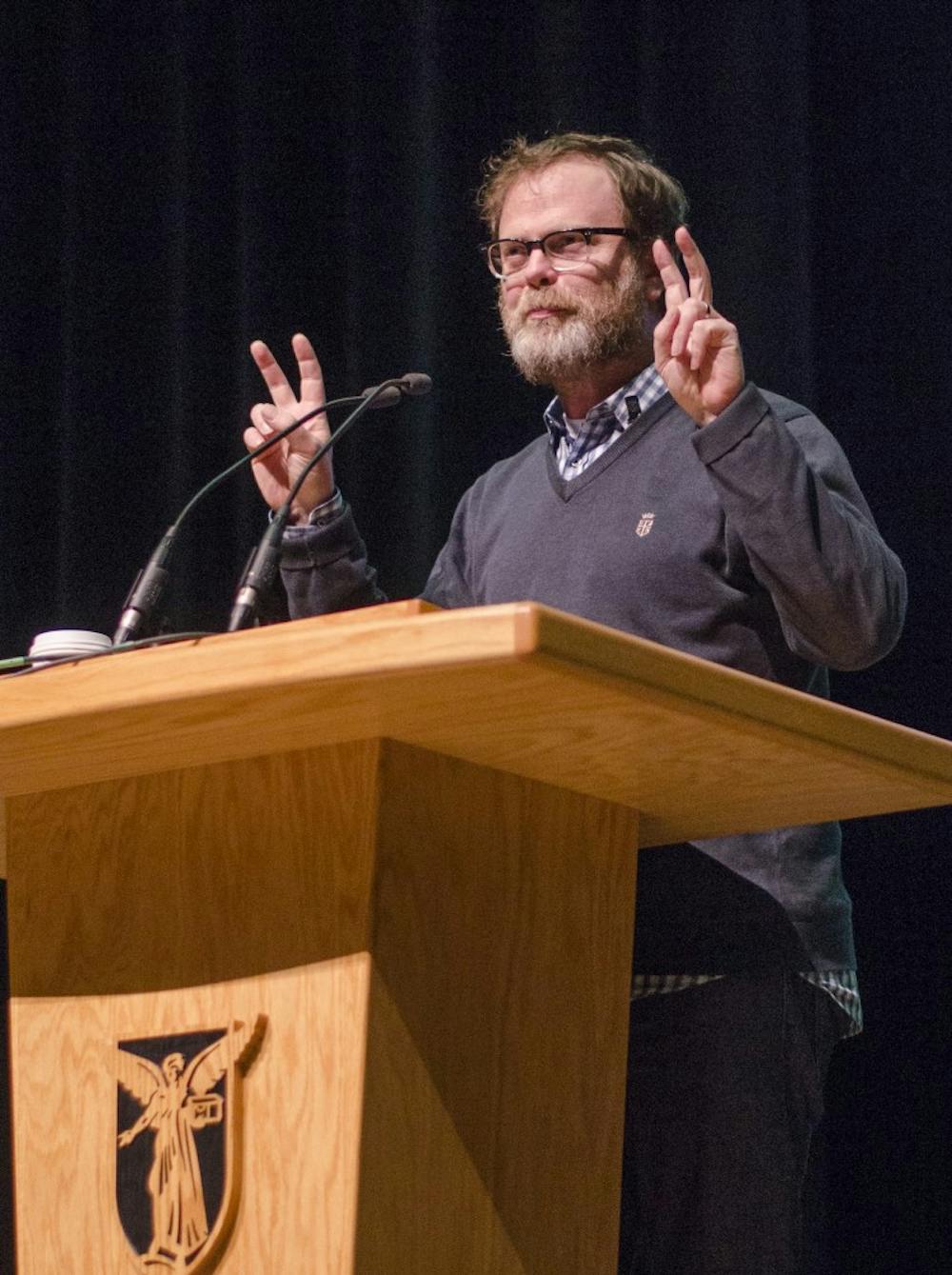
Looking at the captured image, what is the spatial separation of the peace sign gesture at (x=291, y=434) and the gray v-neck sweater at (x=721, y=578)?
2.2 inches

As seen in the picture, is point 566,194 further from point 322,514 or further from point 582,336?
point 322,514

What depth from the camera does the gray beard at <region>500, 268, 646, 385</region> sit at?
2059mm

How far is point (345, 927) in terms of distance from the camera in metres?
1.05

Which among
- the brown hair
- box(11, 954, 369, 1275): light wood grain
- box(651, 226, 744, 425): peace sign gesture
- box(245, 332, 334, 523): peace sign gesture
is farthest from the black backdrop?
box(11, 954, 369, 1275): light wood grain

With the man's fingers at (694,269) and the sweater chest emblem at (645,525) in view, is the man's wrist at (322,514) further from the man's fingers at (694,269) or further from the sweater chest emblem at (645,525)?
the man's fingers at (694,269)

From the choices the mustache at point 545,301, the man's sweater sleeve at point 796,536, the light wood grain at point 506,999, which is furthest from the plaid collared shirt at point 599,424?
the light wood grain at point 506,999

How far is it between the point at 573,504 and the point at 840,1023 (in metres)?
0.61

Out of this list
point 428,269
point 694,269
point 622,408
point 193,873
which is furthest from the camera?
point 428,269

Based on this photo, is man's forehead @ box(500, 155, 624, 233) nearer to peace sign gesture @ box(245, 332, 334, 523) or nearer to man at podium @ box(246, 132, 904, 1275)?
man at podium @ box(246, 132, 904, 1275)

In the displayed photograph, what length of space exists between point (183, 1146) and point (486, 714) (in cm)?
35

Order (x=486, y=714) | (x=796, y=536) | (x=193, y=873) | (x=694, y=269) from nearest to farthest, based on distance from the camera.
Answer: (x=486, y=714) < (x=193, y=873) < (x=796, y=536) < (x=694, y=269)

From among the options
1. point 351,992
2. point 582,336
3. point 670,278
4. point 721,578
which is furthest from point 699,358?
point 351,992

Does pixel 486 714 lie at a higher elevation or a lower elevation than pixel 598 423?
lower

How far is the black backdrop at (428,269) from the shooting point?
228 cm
